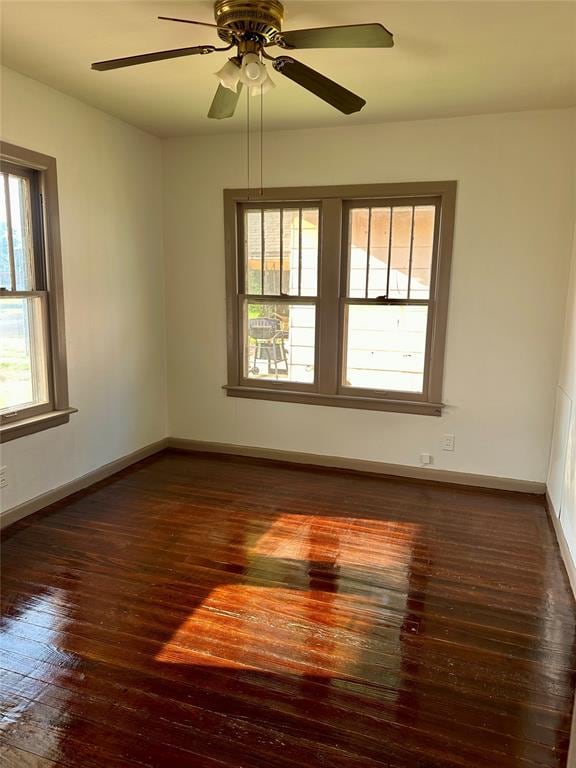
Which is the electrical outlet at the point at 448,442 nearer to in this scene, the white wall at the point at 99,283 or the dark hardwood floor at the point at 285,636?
the dark hardwood floor at the point at 285,636

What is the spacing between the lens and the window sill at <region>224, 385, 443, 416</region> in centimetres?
408

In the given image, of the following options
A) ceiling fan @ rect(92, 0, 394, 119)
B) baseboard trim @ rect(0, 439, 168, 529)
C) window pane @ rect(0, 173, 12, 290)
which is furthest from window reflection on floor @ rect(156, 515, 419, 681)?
ceiling fan @ rect(92, 0, 394, 119)

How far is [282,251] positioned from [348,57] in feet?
5.82

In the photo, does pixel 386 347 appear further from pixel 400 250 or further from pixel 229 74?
pixel 229 74

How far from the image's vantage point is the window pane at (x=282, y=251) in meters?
4.25

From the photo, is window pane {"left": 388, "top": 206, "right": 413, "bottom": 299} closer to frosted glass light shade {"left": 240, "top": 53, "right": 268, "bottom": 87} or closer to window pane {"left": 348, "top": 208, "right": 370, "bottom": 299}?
window pane {"left": 348, "top": 208, "right": 370, "bottom": 299}

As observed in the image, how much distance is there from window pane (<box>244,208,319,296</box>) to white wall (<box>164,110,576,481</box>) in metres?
0.26

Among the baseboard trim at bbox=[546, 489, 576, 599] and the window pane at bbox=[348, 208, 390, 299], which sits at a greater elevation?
the window pane at bbox=[348, 208, 390, 299]

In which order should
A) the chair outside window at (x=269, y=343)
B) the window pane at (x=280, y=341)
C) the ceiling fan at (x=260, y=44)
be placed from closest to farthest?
the ceiling fan at (x=260, y=44) < the window pane at (x=280, y=341) < the chair outside window at (x=269, y=343)

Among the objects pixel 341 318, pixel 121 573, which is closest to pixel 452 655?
pixel 121 573

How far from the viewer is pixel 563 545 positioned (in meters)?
3.01

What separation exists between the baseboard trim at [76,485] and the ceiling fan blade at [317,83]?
9.73ft

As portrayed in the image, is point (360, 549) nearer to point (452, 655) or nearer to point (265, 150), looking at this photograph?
point (452, 655)

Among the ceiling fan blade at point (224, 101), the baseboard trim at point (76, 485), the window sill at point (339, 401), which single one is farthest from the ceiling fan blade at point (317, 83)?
the baseboard trim at point (76, 485)
